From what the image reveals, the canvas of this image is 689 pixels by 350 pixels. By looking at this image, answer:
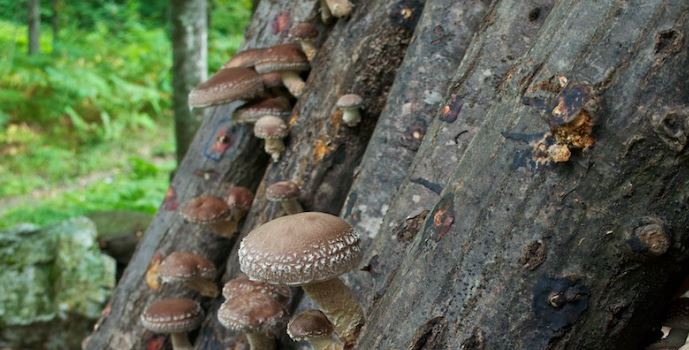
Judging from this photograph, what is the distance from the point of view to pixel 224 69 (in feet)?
12.8

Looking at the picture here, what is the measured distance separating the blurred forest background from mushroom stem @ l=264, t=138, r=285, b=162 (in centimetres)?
766

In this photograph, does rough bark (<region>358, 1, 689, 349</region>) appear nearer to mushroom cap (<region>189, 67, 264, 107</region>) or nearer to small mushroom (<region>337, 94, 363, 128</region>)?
small mushroom (<region>337, 94, 363, 128</region>)

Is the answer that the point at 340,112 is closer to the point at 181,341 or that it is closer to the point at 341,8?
the point at 341,8

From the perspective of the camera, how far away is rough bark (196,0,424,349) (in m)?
3.42

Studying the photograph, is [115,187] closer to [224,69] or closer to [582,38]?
[224,69]

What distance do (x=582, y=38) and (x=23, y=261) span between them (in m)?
7.47

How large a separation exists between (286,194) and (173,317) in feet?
3.15

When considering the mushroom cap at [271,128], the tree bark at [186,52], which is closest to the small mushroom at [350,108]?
the mushroom cap at [271,128]

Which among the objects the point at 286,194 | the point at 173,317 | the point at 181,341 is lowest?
the point at 181,341

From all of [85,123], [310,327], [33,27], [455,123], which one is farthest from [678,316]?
[33,27]

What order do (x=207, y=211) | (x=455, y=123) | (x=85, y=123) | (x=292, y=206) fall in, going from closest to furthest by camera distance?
(x=455, y=123) → (x=292, y=206) → (x=207, y=211) → (x=85, y=123)

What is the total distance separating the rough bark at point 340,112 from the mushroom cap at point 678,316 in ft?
5.83

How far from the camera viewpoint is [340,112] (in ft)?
11.2

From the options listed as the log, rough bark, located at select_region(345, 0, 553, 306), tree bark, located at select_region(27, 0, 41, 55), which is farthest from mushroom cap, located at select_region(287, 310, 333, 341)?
tree bark, located at select_region(27, 0, 41, 55)
